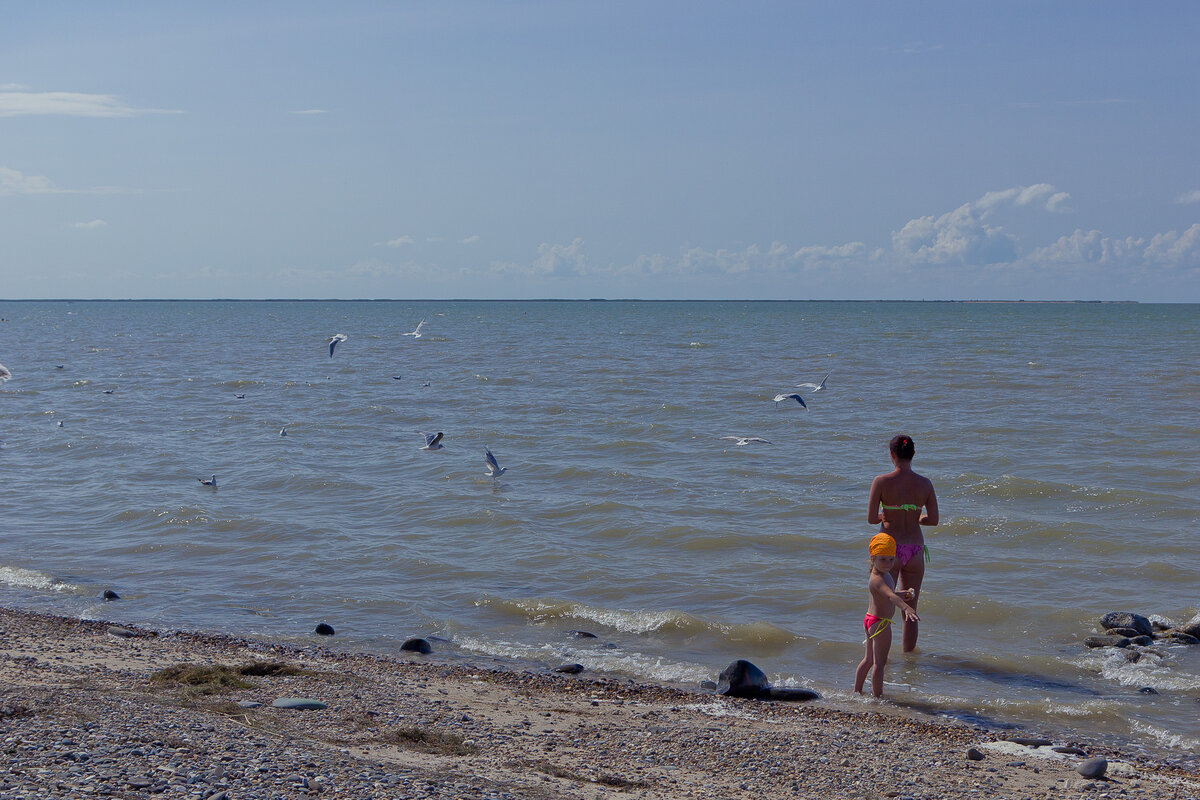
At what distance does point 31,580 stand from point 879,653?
8140 mm

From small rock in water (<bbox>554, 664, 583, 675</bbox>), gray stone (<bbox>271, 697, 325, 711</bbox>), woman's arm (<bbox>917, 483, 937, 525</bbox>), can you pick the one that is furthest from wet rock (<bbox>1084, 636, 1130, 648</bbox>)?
gray stone (<bbox>271, 697, 325, 711</bbox>)

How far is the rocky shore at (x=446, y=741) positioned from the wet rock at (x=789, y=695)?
13cm

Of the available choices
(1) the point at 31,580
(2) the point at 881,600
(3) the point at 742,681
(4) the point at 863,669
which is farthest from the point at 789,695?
(1) the point at 31,580

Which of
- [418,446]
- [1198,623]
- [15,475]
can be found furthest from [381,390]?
[1198,623]

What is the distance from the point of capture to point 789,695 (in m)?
7.17

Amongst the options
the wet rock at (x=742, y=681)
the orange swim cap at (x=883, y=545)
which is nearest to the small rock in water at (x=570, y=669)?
the wet rock at (x=742, y=681)

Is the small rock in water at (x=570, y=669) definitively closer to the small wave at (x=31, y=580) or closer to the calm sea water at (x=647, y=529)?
the calm sea water at (x=647, y=529)

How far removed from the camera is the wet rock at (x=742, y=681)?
7.20m

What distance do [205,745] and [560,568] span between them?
593 centimetres

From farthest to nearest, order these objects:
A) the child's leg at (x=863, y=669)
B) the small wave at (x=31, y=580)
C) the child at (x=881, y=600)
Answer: the small wave at (x=31, y=580)
the child's leg at (x=863, y=669)
the child at (x=881, y=600)

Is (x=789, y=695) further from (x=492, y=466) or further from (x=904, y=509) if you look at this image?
(x=492, y=466)

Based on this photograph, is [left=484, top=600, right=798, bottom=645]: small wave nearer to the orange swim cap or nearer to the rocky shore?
the rocky shore

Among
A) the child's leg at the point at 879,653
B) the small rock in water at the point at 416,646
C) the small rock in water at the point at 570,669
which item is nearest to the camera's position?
the child's leg at the point at 879,653

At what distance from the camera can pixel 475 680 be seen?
7406mm
